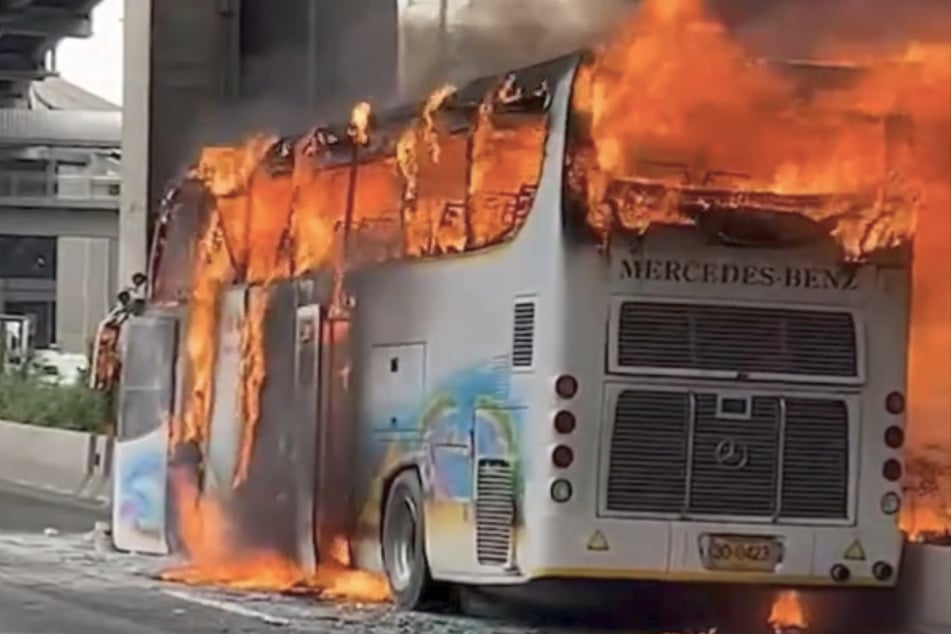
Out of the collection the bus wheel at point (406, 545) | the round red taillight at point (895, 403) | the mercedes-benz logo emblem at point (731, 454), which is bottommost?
the bus wheel at point (406, 545)

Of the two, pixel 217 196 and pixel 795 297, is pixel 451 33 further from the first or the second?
pixel 795 297

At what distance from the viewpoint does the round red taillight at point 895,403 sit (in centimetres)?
1378

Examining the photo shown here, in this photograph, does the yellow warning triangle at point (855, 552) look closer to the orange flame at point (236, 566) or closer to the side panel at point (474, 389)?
the side panel at point (474, 389)

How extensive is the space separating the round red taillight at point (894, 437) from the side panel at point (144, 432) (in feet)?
22.7

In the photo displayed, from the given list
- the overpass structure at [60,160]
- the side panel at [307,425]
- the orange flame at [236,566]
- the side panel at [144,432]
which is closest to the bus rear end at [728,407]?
the orange flame at [236,566]

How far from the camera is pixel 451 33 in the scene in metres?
27.0

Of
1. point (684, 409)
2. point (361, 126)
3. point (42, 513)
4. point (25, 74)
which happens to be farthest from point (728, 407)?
point (25, 74)

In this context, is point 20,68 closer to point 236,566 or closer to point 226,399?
point 226,399

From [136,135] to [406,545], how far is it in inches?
883

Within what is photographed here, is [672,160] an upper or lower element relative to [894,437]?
upper

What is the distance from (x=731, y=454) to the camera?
13477 millimetres

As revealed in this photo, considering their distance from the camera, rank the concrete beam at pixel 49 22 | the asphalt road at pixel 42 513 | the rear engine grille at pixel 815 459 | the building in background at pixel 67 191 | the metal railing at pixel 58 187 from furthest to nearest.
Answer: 1. the metal railing at pixel 58 187
2. the building in background at pixel 67 191
3. the concrete beam at pixel 49 22
4. the asphalt road at pixel 42 513
5. the rear engine grille at pixel 815 459

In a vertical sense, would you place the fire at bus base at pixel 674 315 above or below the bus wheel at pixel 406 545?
above

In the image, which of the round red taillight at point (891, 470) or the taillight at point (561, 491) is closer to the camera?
the taillight at point (561, 491)
